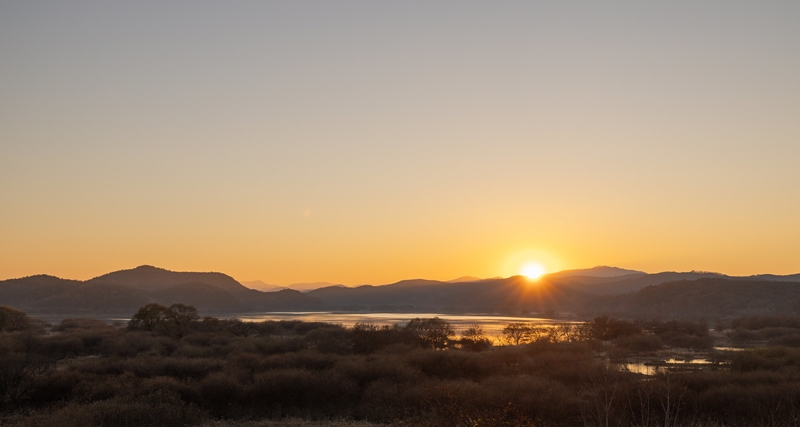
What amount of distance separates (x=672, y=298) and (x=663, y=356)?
305ft

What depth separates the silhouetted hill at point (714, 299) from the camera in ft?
343

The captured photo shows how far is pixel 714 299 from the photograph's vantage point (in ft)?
377

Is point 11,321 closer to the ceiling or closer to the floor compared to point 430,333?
closer to the ceiling

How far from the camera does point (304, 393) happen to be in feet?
69.0

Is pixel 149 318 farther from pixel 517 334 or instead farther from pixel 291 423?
pixel 291 423

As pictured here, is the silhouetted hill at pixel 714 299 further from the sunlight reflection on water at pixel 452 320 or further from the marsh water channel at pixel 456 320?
the sunlight reflection on water at pixel 452 320

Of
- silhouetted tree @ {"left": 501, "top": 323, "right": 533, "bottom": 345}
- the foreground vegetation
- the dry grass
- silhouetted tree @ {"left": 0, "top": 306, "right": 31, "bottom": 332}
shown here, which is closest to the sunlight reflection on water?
silhouetted tree @ {"left": 501, "top": 323, "right": 533, "bottom": 345}

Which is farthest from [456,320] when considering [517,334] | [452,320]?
[517,334]

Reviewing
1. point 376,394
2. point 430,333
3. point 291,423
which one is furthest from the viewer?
point 430,333

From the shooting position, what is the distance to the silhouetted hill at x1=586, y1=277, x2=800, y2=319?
343 ft

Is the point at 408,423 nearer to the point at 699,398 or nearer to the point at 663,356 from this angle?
the point at 699,398

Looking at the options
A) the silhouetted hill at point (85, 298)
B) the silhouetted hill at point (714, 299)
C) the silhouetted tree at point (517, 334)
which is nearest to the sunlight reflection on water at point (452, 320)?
the silhouetted tree at point (517, 334)

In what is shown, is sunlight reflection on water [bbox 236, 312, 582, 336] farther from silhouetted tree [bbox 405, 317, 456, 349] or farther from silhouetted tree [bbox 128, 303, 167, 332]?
silhouetted tree [bbox 128, 303, 167, 332]

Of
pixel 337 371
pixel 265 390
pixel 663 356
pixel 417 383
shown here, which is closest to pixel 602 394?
pixel 417 383
